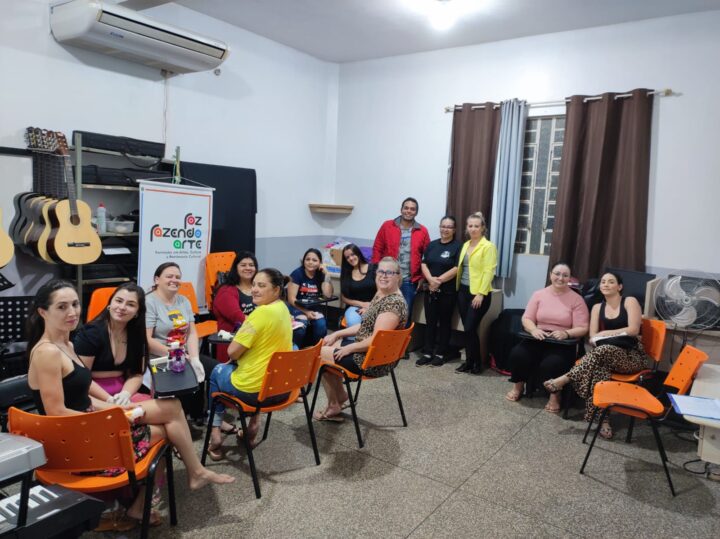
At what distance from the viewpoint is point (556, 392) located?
3.72 meters

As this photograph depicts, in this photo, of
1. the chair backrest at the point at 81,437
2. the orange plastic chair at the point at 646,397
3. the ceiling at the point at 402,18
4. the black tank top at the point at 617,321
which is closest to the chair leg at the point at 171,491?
the chair backrest at the point at 81,437

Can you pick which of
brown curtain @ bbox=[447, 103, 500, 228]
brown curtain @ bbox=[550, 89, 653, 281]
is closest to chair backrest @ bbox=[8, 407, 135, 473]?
brown curtain @ bbox=[550, 89, 653, 281]

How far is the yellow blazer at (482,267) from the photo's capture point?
14.6ft

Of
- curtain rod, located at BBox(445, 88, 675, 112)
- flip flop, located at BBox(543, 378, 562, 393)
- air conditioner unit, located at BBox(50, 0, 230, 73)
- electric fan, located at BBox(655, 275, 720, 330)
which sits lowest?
flip flop, located at BBox(543, 378, 562, 393)

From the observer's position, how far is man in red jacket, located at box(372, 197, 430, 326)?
494cm

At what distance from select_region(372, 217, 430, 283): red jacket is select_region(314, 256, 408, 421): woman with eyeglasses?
1.61 metres

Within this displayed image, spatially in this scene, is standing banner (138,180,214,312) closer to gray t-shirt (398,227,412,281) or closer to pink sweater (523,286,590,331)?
gray t-shirt (398,227,412,281)

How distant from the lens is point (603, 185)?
14.4 feet

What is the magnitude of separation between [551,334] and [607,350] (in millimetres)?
405

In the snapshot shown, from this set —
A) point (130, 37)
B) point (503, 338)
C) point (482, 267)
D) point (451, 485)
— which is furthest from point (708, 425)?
point (130, 37)

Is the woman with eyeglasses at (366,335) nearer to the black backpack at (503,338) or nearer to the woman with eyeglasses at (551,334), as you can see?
the woman with eyeglasses at (551,334)

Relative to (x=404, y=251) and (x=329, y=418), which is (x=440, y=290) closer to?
(x=404, y=251)

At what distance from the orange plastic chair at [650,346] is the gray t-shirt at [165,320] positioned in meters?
2.78

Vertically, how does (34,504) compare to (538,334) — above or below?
below
